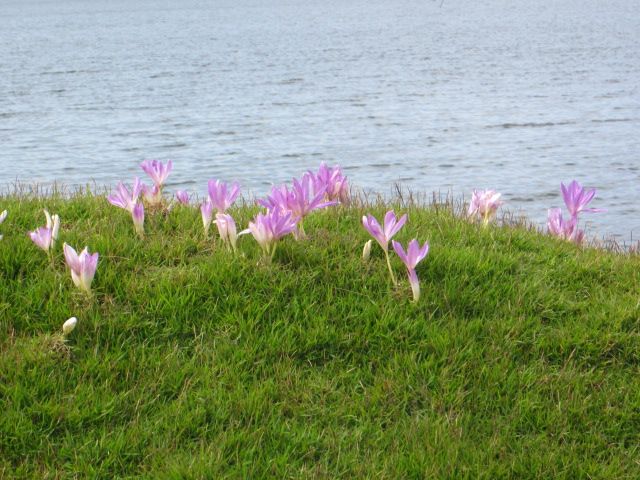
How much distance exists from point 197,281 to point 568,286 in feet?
7.88

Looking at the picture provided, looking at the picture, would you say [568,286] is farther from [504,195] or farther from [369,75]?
[369,75]

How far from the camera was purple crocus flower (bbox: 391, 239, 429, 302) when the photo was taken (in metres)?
5.02

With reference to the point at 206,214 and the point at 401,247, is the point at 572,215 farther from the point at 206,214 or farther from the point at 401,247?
the point at 206,214

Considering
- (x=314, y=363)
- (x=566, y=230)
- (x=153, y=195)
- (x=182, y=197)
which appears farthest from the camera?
(x=566, y=230)

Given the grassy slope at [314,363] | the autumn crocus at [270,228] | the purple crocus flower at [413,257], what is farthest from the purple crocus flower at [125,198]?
the purple crocus flower at [413,257]

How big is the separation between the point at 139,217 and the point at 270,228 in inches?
39.5

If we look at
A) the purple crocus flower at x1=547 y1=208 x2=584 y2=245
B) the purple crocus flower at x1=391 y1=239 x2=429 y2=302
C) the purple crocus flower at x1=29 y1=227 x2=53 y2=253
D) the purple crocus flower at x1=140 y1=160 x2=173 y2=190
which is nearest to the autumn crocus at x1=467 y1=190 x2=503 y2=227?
the purple crocus flower at x1=547 y1=208 x2=584 y2=245

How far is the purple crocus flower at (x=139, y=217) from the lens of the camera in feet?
18.9

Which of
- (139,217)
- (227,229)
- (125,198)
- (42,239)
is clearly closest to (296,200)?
(227,229)

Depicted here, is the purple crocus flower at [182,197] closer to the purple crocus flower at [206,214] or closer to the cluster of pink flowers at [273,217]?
the cluster of pink flowers at [273,217]

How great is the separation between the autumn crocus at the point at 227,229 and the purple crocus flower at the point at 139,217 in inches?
21.2

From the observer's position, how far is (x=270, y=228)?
5.32 m

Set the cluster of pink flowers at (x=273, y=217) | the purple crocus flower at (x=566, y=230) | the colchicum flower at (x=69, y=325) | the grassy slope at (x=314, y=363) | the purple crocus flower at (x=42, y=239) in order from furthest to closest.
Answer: the purple crocus flower at (x=566, y=230) → the purple crocus flower at (x=42, y=239) → the cluster of pink flowers at (x=273, y=217) → the colchicum flower at (x=69, y=325) → the grassy slope at (x=314, y=363)

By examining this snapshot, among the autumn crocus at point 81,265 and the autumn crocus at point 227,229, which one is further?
the autumn crocus at point 227,229
